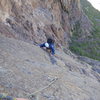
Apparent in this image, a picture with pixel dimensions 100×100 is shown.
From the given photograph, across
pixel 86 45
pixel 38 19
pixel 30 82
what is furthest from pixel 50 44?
pixel 86 45

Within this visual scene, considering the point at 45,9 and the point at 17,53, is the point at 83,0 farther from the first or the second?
the point at 17,53

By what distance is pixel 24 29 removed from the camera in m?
15.0

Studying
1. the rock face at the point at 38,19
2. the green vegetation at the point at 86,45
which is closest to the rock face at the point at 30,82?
the rock face at the point at 38,19

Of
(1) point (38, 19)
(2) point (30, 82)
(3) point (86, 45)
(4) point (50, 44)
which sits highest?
(1) point (38, 19)

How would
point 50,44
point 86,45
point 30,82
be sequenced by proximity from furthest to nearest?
point 86,45, point 50,44, point 30,82

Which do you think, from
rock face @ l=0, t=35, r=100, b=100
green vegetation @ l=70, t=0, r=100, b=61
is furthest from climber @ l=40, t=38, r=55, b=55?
green vegetation @ l=70, t=0, r=100, b=61

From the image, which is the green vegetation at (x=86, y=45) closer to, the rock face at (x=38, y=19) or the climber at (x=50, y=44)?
the rock face at (x=38, y=19)

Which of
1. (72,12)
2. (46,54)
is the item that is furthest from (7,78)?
(72,12)

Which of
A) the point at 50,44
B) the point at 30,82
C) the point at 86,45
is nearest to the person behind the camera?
the point at 30,82

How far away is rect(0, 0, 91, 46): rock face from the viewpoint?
44.4 ft

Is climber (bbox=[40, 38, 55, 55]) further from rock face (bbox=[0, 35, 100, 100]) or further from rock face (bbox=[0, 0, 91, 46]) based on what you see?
rock face (bbox=[0, 0, 91, 46])

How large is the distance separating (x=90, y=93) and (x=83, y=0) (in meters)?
65.0

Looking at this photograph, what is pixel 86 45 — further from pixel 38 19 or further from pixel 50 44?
pixel 50 44

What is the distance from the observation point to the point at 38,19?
20.2 meters
